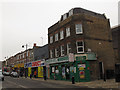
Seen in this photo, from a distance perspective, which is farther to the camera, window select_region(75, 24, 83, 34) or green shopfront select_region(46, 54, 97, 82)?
window select_region(75, 24, 83, 34)

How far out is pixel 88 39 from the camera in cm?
2398

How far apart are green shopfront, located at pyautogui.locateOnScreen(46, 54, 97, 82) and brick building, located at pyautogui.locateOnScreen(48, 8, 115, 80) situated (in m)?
0.86

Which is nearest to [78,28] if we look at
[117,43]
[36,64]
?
[117,43]

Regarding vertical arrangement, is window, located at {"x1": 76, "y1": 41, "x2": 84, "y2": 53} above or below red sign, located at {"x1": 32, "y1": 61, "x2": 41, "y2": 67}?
above

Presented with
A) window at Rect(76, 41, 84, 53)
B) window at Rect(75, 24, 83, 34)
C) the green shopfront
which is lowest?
the green shopfront

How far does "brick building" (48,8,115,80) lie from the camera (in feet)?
77.4

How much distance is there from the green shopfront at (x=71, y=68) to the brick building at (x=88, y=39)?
858 millimetres

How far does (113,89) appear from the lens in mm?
13383

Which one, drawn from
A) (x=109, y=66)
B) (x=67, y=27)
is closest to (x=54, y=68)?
(x=67, y=27)

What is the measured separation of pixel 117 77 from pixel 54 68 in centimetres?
1359

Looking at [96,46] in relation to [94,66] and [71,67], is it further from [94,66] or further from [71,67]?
[71,67]

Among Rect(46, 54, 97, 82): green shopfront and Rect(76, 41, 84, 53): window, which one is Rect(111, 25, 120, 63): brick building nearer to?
Rect(76, 41, 84, 53): window

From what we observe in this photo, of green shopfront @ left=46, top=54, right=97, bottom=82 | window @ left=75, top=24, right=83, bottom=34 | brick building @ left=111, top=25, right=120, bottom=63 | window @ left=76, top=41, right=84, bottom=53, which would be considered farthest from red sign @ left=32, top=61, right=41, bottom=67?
brick building @ left=111, top=25, right=120, bottom=63

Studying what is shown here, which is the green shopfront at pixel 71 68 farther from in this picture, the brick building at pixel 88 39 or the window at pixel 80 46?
the window at pixel 80 46
